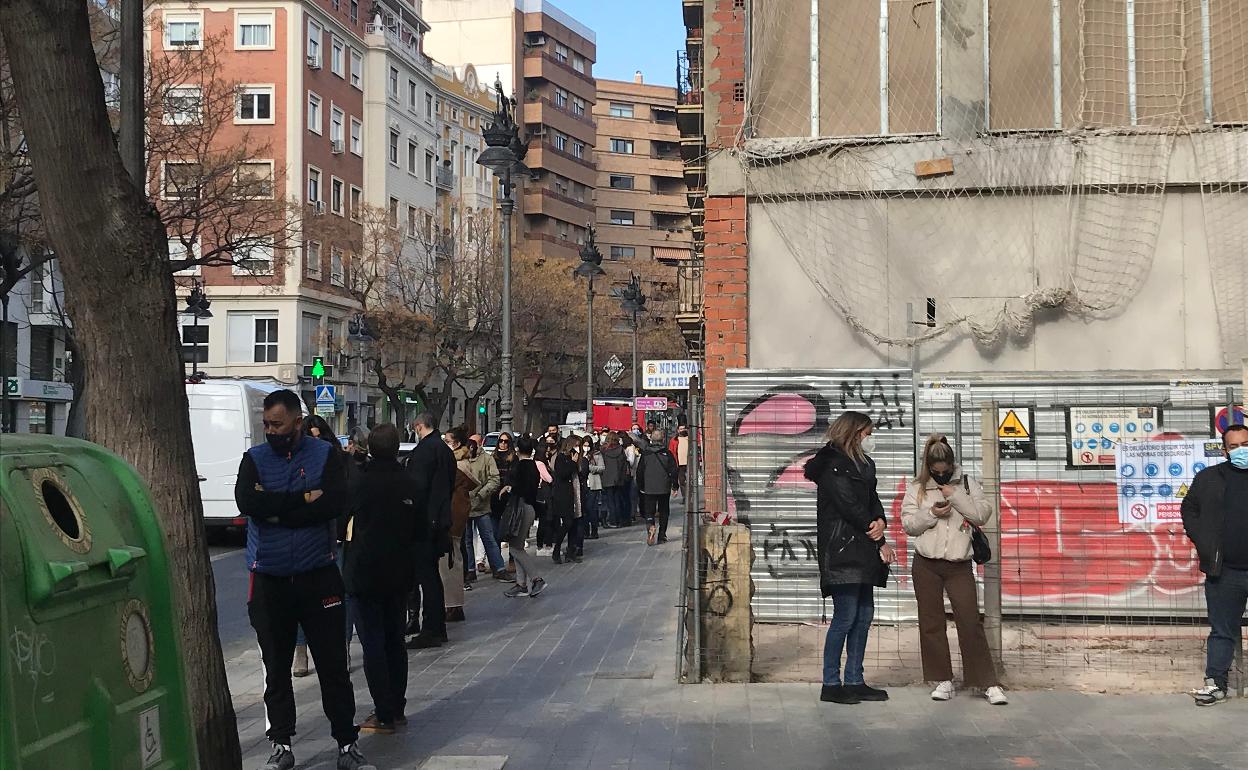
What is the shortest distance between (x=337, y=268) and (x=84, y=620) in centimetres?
5343

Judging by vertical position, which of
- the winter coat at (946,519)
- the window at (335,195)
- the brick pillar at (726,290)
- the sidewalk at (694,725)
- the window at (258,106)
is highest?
the window at (258,106)

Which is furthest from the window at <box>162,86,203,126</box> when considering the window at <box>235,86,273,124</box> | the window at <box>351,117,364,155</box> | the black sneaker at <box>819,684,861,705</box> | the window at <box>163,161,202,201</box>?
the window at <box>351,117,364,155</box>

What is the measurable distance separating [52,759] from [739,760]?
4.49 metres

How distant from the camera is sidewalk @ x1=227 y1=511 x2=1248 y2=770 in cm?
709

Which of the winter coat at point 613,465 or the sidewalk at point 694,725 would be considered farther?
the winter coat at point 613,465

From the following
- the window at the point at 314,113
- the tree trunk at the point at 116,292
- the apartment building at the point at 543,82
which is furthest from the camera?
the apartment building at the point at 543,82

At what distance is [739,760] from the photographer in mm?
7043

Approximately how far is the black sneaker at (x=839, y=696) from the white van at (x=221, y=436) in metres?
15.0

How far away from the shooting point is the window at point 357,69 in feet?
200

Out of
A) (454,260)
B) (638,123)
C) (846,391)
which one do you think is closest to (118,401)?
(846,391)

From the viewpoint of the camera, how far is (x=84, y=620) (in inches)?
130

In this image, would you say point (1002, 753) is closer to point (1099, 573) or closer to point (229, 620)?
point (1099, 573)

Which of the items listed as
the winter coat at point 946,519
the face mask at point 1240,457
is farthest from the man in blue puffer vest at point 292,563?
the face mask at point 1240,457

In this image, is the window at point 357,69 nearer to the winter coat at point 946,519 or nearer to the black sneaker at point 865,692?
the winter coat at point 946,519
